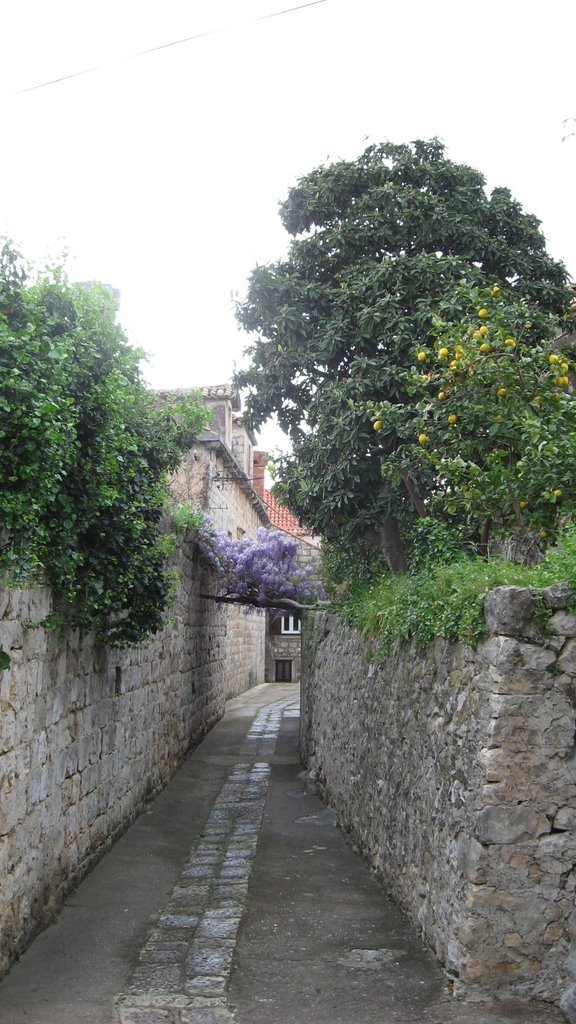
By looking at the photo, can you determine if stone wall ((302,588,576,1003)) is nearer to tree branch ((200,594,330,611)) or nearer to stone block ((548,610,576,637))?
stone block ((548,610,576,637))

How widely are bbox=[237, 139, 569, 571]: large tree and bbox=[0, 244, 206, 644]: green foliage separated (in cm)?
270

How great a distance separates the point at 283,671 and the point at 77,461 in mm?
28168

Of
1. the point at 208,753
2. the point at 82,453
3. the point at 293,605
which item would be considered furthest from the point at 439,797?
the point at 293,605

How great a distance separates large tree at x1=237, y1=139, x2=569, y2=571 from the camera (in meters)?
10.1

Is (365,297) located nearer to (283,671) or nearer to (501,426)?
(501,426)

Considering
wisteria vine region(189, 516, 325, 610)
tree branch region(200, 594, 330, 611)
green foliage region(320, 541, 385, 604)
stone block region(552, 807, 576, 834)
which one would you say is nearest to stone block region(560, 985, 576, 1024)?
stone block region(552, 807, 576, 834)

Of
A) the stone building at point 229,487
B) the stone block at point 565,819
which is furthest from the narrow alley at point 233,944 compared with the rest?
the stone building at point 229,487

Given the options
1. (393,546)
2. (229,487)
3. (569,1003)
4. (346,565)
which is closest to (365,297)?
(393,546)

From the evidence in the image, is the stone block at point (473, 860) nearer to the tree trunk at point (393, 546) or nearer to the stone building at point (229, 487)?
the tree trunk at point (393, 546)

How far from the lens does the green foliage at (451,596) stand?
4.81 m

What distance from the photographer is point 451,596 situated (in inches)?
212

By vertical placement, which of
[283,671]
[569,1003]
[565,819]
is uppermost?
[565,819]

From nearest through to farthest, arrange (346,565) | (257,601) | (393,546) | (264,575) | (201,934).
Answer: (201,934) < (393,546) < (346,565) < (264,575) < (257,601)

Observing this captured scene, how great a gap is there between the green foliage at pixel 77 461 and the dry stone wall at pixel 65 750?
0.33 metres
